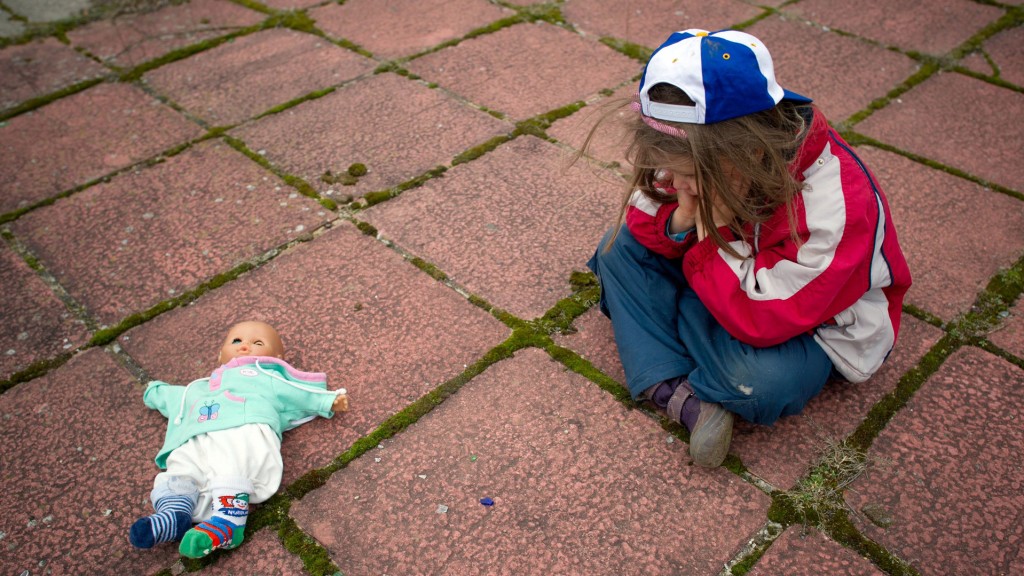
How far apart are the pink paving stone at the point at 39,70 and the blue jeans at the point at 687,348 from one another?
9.12 feet

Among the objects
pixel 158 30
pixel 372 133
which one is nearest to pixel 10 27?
pixel 158 30

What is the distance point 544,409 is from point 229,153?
5.79 feet

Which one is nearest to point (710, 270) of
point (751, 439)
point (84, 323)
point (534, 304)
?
point (751, 439)

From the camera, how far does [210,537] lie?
65.2 inches

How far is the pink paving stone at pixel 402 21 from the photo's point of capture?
3.73 metres

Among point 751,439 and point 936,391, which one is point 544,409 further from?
point 936,391

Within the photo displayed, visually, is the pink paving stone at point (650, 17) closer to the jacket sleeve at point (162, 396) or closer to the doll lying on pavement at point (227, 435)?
the doll lying on pavement at point (227, 435)

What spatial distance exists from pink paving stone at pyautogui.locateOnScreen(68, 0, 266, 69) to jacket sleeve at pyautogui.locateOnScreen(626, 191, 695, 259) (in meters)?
2.74

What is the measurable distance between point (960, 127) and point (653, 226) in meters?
1.84

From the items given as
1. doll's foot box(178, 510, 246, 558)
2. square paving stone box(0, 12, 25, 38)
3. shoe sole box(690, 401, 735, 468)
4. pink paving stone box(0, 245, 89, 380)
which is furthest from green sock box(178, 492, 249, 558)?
square paving stone box(0, 12, 25, 38)

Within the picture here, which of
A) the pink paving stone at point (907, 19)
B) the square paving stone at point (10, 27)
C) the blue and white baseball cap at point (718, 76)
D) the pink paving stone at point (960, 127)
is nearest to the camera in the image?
the blue and white baseball cap at point (718, 76)

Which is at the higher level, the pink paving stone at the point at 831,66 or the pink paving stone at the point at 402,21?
the pink paving stone at the point at 831,66

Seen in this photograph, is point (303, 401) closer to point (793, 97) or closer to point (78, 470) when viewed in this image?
point (78, 470)

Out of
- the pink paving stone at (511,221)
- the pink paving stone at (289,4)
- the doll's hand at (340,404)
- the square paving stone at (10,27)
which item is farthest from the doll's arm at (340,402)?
the square paving stone at (10,27)
